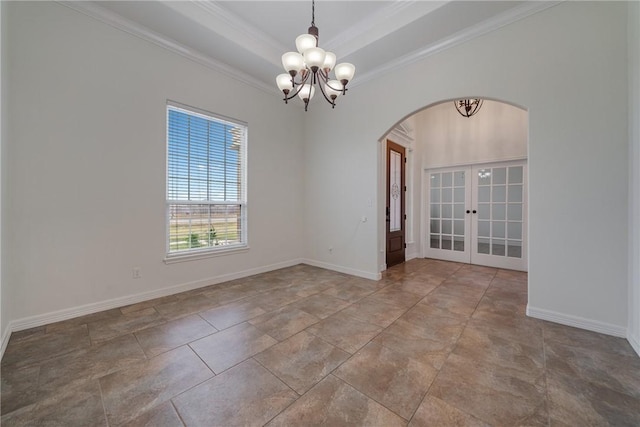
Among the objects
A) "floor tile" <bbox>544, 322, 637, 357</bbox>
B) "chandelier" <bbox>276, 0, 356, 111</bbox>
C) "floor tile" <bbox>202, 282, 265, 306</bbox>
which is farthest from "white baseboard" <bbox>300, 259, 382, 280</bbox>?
"chandelier" <bbox>276, 0, 356, 111</bbox>

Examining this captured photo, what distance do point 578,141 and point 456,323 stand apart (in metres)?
2.28

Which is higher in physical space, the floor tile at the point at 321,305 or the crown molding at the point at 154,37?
the crown molding at the point at 154,37

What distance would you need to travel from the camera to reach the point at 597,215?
243cm

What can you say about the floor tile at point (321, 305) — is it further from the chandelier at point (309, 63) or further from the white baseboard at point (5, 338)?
the white baseboard at point (5, 338)

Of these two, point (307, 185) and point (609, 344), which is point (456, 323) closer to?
point (609, 344)

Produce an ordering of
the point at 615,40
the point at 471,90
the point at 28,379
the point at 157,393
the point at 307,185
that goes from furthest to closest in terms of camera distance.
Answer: the point at 307,185 → the point at 471,90 → the point at 615,40 → the point at 28,379 → the point at 157,393

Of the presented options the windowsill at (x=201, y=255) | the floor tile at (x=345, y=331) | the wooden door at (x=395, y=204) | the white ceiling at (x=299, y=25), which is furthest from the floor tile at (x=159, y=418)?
the wooden door at (x=395, y=204)

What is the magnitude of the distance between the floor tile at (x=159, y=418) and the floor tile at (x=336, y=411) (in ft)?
1.84

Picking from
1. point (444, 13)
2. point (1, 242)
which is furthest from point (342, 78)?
point (1, 242)

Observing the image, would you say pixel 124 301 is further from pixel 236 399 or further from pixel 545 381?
pixel 545 381

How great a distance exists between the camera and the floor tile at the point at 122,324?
2326 millimetres

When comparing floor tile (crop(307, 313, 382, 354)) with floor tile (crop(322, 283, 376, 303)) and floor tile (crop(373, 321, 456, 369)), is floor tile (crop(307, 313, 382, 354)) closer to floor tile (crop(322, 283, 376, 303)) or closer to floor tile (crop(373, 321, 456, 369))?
floor tile (crop(373, 321, 456, 369))

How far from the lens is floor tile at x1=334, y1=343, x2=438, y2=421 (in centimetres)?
154

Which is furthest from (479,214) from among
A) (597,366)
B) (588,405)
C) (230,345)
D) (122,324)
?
(122,324)
